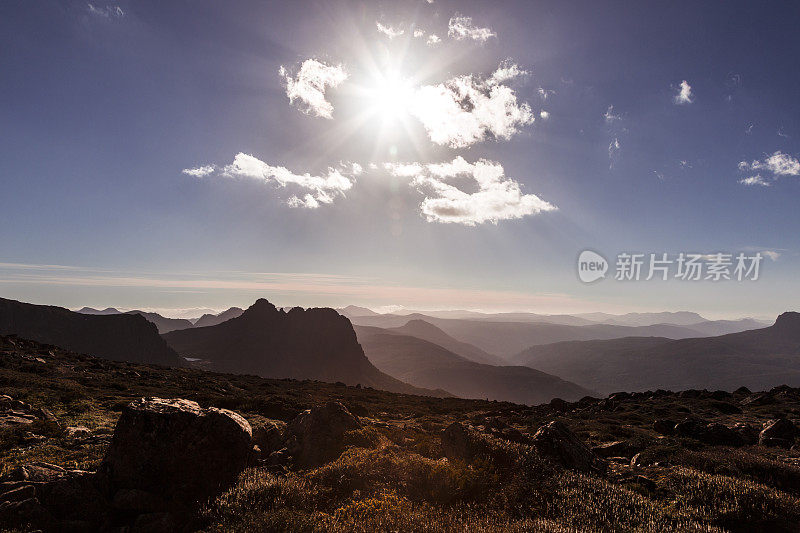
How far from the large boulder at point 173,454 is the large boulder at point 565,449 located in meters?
9.96

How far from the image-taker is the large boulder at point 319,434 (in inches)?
486

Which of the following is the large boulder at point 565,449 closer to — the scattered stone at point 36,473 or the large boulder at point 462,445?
the large boulder at point 462,445

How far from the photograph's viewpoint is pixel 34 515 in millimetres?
7012

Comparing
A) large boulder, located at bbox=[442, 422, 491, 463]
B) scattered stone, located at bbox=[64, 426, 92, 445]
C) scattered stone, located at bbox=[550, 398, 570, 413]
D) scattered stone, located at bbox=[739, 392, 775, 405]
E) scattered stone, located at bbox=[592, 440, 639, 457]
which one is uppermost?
large boulder, located at bbox=[442, 422, 491, 463]

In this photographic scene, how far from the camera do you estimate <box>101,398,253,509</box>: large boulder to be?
8.65 m

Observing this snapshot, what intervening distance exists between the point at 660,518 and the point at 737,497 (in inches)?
104

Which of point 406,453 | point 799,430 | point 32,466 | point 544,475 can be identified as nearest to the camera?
point 32,466

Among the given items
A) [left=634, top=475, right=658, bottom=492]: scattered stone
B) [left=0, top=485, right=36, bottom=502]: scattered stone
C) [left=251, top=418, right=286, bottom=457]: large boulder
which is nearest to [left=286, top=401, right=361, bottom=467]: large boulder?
[left=251, top=418, right=286, bottom=457]: large boulder

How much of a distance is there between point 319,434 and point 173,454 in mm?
5428

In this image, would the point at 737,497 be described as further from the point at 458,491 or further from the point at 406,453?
the point at 406,453

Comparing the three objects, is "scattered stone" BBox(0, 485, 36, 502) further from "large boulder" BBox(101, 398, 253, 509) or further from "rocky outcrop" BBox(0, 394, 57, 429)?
"rocky outcrop" BBox(0, 394, 57, 429)

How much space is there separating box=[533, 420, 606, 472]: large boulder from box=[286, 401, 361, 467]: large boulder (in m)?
7.51

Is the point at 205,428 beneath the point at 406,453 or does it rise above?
above

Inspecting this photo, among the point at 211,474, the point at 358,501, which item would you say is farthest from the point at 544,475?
the point at 211,474
